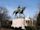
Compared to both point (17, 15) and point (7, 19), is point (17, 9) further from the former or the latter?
point (7, 19)

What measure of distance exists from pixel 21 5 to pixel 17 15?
0.18m

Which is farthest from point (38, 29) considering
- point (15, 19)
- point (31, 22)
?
point (15, 19)

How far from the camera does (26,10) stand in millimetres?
1434

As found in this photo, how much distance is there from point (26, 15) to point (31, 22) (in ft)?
0.48

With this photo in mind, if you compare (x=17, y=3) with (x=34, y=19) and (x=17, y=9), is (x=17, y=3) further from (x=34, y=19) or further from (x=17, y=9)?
(x=34, y=19)

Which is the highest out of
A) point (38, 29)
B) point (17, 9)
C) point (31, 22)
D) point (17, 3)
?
point (17, 3)

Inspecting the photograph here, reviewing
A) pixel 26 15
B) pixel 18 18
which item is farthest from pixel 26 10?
pixel 18 18

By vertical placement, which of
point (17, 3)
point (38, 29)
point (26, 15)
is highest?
point (17, 3)

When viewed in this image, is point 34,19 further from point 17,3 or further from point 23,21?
point 17,3

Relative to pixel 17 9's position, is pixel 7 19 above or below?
below

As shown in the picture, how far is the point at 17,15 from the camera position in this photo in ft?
4.70

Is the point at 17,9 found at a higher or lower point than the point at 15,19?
higher

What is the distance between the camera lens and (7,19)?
141 cm

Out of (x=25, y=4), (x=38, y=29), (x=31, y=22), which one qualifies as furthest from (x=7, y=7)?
(x=38, y=29)
